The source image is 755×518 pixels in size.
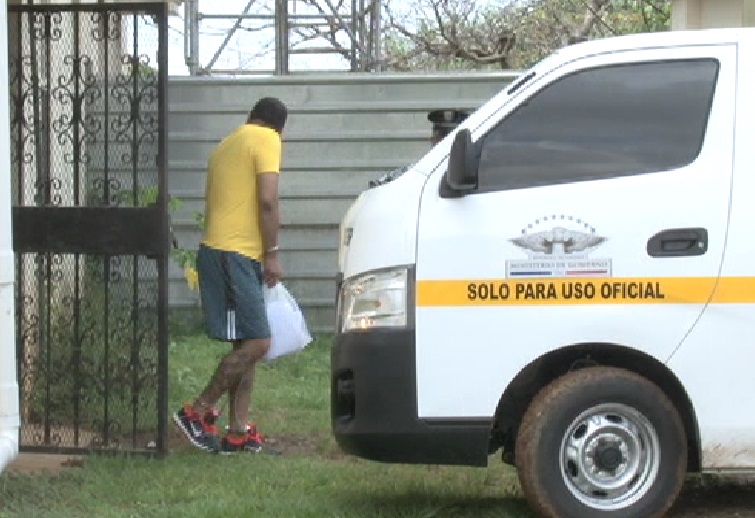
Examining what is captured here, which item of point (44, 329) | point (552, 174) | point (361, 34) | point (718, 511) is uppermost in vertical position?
point (361, 34)

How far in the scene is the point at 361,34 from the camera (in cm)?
1700

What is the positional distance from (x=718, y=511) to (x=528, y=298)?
1582 millimetres

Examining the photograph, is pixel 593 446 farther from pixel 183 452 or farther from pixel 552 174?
pixel 183 452

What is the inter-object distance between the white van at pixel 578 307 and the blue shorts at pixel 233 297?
176cm

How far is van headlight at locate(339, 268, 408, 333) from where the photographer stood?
6.72 m

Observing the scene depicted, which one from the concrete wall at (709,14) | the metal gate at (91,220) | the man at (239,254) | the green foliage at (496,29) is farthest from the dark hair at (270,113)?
the green foliage at (496,29)

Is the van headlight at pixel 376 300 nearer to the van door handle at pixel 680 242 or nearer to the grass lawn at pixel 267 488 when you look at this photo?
the grass lawn at pixel 267 488

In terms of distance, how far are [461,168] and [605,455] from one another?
1355mm

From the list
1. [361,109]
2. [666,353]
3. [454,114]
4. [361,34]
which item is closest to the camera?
[666,353]

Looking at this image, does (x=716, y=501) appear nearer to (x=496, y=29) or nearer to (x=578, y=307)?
(x=578, y=307)

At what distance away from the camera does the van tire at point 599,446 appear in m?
6.69

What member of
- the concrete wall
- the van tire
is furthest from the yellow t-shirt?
the concrete wall

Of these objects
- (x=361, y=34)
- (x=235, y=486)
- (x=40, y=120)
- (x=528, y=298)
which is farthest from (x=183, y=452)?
(x=361, y=34)

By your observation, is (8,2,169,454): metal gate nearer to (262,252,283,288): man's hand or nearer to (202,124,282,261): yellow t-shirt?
(202,124,282,261): yellow t-shirt
